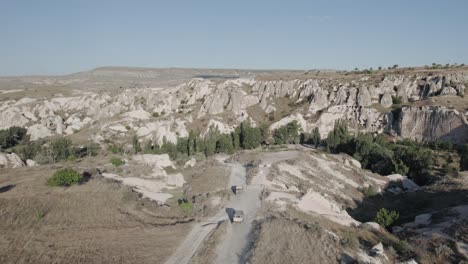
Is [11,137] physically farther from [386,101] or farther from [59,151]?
[386,101]

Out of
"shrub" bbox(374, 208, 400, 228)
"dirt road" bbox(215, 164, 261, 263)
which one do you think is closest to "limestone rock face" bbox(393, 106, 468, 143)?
"shrub" bbox(374, 208, 400, 228)

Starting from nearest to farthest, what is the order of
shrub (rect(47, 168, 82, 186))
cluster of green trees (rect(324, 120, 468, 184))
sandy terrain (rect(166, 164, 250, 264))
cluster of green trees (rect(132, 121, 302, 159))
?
sandy terrain (rect(166, 164, 250, 264))
shrub (rect(47, 168, 82, 186))
cluster of green trees (rect(324, 120, 468, 184))
cluster of green trees (rect(132, 121, 302, 159))

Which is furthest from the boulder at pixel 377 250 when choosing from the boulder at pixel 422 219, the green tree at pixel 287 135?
the green tree at pixel 287 135

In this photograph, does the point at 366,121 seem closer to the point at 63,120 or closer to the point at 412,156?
the point at 412,156

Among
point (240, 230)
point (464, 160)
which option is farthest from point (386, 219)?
point (464, 160)

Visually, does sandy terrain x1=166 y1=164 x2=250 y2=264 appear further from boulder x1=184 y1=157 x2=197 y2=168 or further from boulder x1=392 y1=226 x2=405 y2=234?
boulder x1=184 y1=157 x2=197 y2=168
